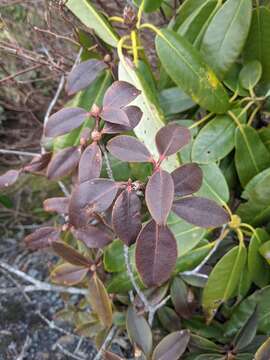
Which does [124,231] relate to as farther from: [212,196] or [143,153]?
[212,196]

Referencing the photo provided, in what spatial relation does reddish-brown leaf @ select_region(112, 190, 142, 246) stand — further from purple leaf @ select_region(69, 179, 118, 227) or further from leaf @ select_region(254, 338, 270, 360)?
leaf @ select_region(254, 338, 270, 360)

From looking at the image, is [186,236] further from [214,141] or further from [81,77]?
[81,77]

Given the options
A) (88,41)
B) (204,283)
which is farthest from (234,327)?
(88,41)

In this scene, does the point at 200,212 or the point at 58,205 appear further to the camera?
the point at 58,205

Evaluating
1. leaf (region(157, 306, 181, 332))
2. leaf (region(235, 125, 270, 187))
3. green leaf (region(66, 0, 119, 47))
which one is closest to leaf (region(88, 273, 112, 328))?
leaf (region(157, 306, 181, 332))

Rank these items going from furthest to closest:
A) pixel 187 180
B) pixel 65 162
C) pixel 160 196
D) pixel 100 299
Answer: pixel 100 299, pixel 65 162, pixel 187 180, pixel 160 196

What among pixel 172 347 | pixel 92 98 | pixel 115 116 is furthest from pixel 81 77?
pixel 172 347
